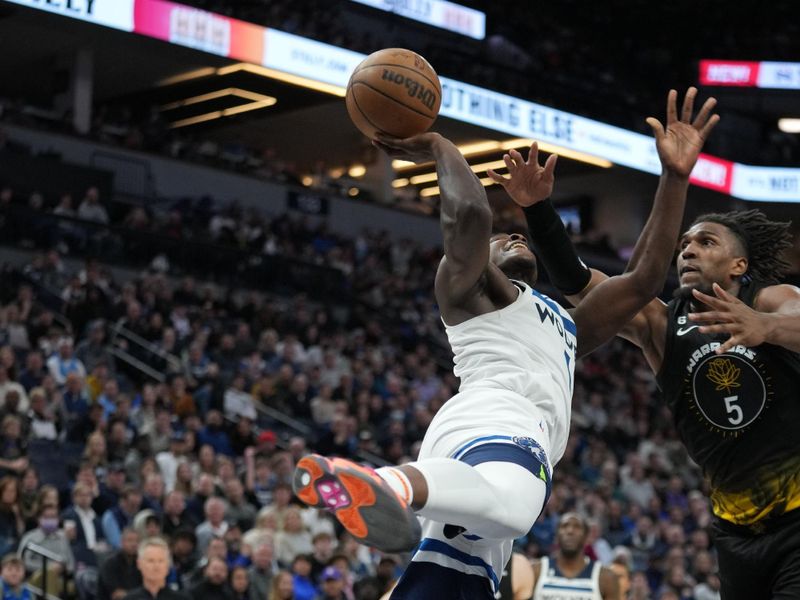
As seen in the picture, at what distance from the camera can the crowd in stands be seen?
1102 cm

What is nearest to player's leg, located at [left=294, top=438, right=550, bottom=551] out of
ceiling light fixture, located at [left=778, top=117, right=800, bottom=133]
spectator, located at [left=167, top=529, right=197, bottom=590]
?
spectator, located at [left=167, top=529, right=197, bottom=590]

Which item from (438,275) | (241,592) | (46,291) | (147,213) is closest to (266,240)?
(147,213)

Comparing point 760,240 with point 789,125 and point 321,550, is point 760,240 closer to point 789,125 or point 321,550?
point 321,550

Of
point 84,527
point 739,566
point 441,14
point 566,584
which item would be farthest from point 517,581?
point 441,14

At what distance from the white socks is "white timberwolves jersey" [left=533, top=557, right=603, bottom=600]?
15.8ft

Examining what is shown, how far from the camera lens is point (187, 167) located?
22.7 meters

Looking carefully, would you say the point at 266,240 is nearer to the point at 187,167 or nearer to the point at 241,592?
the point at 187,167

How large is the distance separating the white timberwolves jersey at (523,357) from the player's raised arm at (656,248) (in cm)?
42

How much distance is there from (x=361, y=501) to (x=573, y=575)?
5.07m

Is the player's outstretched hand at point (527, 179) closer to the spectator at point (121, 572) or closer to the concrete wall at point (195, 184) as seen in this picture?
the spectator at point (121, 572)

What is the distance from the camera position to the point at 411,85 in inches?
201

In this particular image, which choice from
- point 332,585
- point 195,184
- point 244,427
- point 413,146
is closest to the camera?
point 413,146

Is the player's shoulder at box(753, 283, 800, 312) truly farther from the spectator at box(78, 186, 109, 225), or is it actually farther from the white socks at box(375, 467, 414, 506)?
the spectator at box(78, 186, 109, 225)

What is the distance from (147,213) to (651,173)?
13.3 metres
